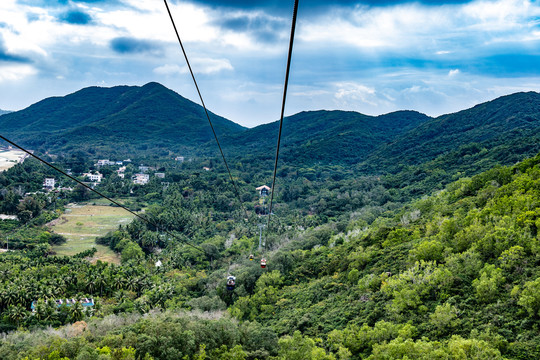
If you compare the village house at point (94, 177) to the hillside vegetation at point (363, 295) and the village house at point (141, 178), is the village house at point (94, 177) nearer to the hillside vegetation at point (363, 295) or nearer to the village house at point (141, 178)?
the village house at point (141, 178)

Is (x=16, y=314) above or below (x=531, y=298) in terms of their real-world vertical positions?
below

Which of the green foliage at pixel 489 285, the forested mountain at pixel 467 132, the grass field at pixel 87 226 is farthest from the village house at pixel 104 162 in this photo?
the green foliage at pixel 489 285

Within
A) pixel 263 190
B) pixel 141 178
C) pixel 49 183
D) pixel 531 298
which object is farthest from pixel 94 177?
pixel 531 298

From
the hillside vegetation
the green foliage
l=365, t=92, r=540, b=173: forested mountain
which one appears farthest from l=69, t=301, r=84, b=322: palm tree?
l=365, t=92, r=540, b=173: forested mountain

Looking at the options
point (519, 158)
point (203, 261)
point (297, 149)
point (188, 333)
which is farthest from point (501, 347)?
point (297, 149)

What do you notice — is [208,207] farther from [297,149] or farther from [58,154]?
[58,154]

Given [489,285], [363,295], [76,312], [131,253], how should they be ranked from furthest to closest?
[131,253], [76,312], [363,295], [489,285]

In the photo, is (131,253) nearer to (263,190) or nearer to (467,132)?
(263,190)

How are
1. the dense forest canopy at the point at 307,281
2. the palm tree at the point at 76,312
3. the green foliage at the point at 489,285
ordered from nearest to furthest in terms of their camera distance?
the dense forest canopy at the point at 307,281 < the green foliage at the point at 489,285 < the palm tree at the point at 76,312
